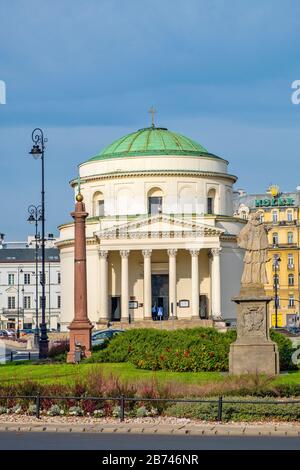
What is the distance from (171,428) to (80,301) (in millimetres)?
25801

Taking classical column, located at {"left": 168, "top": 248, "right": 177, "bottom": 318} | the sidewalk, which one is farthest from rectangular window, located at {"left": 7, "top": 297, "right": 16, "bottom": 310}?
the sidewalk

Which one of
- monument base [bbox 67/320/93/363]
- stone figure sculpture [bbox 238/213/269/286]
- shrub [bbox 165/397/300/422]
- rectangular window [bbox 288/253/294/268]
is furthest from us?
rectangular window [bbox 288/253/294/268]

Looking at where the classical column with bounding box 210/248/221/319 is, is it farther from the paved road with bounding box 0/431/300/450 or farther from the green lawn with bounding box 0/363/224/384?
the paved road with bounding box 0/431/300/450

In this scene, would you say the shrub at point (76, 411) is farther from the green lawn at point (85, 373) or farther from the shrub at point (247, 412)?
the green lawn at point (85, 373)

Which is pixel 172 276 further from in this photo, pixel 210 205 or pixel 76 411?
pixel 76 411

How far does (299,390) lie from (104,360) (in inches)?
682

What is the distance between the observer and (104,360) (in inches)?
1869

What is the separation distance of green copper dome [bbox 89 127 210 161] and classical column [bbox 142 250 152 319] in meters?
12.1

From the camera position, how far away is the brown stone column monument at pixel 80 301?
51656 millimetres

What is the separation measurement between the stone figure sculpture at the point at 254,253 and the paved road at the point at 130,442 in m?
13.3

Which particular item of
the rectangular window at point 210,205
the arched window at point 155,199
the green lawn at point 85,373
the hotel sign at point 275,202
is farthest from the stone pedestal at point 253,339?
the hotel sign at point 275,202

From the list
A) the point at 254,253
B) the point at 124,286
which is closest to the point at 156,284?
the point at 124,286

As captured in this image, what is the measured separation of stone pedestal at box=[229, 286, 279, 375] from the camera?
124 feet

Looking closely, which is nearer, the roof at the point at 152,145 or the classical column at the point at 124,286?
the classical column at the point at 124,286
